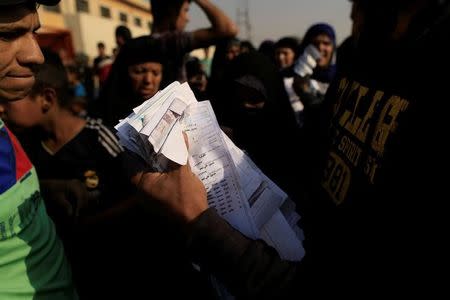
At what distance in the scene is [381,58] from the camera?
3.04 feet

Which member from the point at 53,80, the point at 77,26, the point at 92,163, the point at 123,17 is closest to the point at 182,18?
the point at 53,80

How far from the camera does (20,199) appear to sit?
1079mm

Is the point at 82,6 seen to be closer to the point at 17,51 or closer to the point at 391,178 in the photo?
the point at 17,51

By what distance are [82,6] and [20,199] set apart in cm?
2869

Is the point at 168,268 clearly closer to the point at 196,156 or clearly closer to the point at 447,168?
the point at 196,156

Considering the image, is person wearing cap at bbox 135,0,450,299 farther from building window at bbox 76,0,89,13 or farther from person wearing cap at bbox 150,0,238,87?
building window at bbox 76,0,89,13

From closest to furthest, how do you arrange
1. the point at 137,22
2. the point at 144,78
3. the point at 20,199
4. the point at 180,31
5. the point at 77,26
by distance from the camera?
the point at 20,199, the point at 144,78, the point at 180,31, the point at 77,26, the point at 137,22

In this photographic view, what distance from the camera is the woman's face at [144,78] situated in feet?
8.02

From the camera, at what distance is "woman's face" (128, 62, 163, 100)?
96.3 inches

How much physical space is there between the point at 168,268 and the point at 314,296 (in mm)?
1556

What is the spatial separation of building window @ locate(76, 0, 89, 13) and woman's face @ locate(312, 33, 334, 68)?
25.4 meters

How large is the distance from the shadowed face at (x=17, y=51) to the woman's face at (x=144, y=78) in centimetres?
132

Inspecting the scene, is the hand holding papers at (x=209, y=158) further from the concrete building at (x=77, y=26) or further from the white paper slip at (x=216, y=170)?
the concrete building at (x=77, y=26)

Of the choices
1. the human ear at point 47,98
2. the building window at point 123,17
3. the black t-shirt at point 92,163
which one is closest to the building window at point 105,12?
the building window at point 123,17
